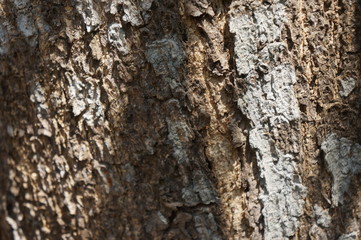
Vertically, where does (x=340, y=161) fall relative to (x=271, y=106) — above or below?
below

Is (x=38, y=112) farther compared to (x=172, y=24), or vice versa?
(x=38, y=112)

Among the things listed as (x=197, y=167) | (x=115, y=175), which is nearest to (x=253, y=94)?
(x=197, y=167)

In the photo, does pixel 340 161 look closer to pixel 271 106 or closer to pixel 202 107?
pixel 271 106

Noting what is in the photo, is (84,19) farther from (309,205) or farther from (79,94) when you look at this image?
(309,205)

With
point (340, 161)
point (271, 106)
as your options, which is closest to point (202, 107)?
point (271, 106)

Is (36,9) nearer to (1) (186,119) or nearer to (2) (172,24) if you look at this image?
(2) (172,24)

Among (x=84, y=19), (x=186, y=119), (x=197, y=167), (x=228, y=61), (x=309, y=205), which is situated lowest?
(x=309, y=205)

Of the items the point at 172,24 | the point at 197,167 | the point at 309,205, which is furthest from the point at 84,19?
the point at 309,205

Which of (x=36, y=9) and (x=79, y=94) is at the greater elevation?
(x=36, y=9)
